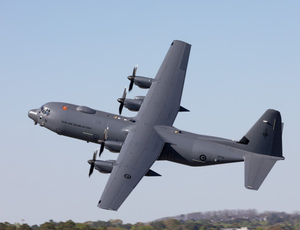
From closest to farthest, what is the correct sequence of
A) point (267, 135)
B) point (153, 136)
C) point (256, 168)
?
1. point (256, 168)
2. point (267, 135)
3. point (153, 136)

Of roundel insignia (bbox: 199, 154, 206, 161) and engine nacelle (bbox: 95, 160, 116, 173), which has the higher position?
roundel insignia (bbox: 199, 154, 206, 161)

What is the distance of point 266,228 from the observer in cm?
7962

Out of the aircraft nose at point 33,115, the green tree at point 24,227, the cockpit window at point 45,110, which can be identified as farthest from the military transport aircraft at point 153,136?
the green tree at point 24,227

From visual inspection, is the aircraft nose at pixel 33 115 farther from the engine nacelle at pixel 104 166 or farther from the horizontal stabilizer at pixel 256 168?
the horizontal stabilizer at pixel 256 168

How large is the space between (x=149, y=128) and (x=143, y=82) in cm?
843

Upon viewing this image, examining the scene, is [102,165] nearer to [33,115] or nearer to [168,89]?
[168,89]

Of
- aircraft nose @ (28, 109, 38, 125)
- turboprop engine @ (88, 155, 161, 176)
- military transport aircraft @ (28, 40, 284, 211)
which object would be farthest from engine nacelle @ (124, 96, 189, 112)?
turboprop engine @ (88, 155, 161, 176)

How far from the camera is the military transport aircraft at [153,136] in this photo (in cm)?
5778

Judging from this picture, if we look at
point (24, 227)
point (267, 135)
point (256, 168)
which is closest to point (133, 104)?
point (267, 135)

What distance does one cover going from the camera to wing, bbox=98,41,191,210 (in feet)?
183

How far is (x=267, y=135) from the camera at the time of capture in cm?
5966

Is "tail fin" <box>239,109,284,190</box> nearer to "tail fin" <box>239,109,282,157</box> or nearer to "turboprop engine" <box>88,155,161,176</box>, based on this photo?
"tail fin" <box>239,109,282,157</box>

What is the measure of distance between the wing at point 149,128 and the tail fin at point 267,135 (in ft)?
31.1

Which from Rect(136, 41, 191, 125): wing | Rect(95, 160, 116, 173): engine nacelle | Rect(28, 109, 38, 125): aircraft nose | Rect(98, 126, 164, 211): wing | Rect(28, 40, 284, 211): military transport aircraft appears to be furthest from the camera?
Rect(28, 109, 38, 125): aircraft nose
